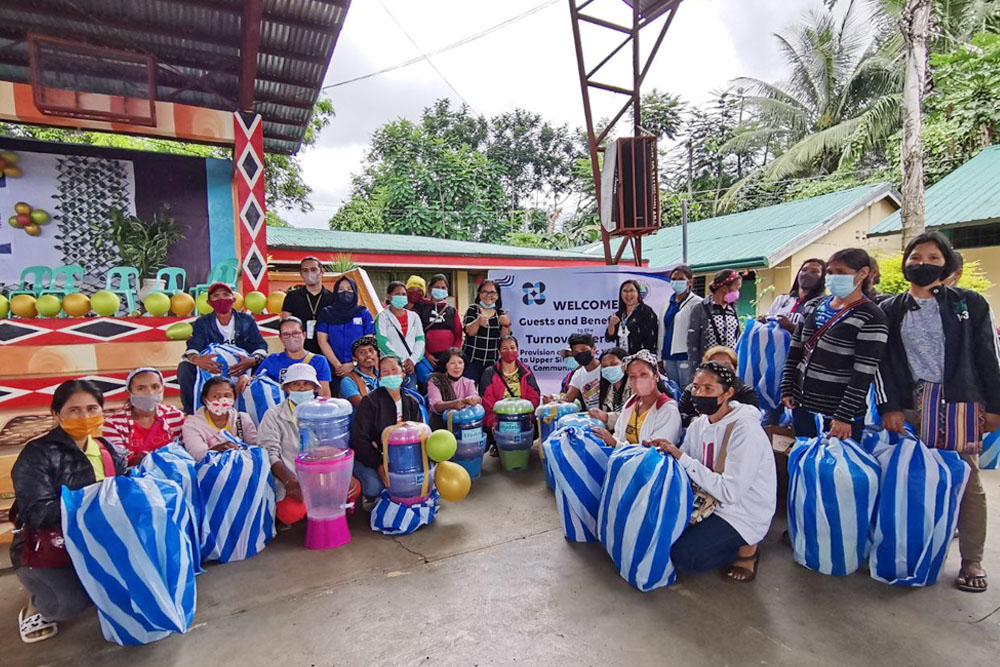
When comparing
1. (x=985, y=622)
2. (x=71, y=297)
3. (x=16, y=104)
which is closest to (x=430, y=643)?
(x=985, y=622)

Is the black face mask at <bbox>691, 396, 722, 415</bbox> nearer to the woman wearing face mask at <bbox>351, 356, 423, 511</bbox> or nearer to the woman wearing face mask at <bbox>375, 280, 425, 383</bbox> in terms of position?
the woman wearing face mask at <bbox>351, 356, 423, 511</bbox>

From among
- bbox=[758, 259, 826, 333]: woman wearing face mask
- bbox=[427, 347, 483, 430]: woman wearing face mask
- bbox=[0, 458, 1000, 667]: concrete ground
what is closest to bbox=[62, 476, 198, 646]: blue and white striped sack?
bbox=[0, 458, 1000, 667]: concrete ground

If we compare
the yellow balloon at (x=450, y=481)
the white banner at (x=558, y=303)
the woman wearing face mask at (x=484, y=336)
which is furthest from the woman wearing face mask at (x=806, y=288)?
the yellow balloon at (x=450, y=481)

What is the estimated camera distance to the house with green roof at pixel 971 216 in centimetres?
895

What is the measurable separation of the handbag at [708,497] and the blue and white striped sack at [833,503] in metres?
0.50

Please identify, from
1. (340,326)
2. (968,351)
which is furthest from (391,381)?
(968,351)

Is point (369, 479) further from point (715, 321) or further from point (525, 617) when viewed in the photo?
point (715, 321)

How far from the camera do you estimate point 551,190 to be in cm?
3041

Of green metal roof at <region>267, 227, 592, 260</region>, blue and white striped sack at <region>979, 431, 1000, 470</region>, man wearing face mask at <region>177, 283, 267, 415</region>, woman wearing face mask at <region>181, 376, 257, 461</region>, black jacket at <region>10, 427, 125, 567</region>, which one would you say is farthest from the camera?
green metal roof at <region>267, 227, 592, 260</region>

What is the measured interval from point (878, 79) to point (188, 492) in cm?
2352

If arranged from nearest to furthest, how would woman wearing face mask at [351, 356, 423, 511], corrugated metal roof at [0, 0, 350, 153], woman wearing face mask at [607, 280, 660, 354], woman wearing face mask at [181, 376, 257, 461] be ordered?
woman wearing face mask at [181, 376, 257, 461] < woman wearing face mask at [351, 356, 423, 511] < woman wearing face mask at [607, 280, 660, 354] < corrugated metal roof at [0, 0, 350, 153]

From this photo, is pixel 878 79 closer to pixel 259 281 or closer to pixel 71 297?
pixel 259 281

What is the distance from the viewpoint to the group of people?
2.62 m

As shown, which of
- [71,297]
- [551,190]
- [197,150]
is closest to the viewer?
[71,297]
